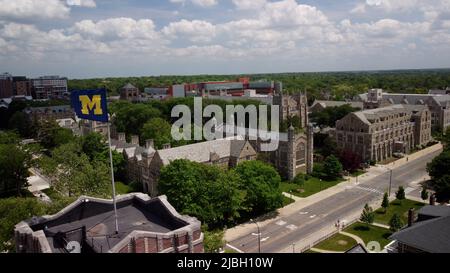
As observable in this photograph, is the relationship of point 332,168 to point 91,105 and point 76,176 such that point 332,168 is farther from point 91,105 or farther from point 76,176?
point 91,105

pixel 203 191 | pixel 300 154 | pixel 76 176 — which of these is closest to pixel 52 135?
pixel 76 176

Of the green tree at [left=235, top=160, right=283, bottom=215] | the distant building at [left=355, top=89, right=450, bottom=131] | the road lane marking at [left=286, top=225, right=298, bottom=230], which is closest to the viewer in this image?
the road lane marking at [left=286, top=225, right=298, bottom=230]

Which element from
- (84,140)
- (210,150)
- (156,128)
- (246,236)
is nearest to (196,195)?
(246,236)

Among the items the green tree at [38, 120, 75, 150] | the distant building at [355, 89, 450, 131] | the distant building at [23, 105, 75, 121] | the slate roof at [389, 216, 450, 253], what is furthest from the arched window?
the distant building at [23, 105, 75, 121]

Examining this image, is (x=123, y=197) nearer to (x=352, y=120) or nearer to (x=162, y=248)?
(x=162, y=248)

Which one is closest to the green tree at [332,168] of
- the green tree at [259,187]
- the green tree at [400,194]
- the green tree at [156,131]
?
the green tree at [400,194]

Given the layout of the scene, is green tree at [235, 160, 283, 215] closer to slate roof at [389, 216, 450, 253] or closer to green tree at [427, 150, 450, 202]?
green tree at [427, 150, 450, 202]

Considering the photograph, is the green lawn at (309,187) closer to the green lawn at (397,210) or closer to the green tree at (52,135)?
the green lawn at (397,210)
